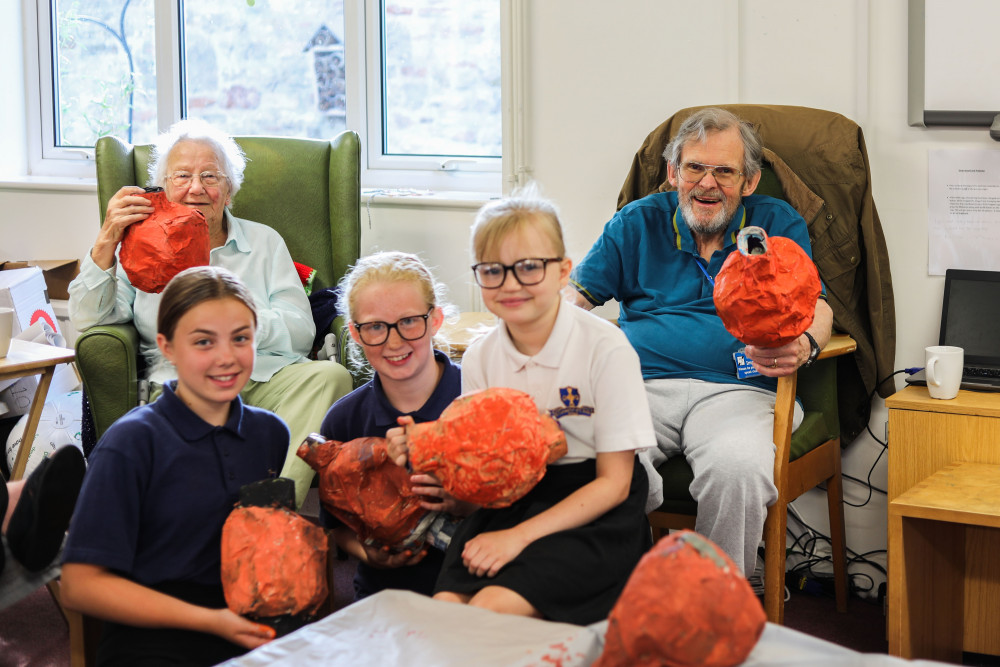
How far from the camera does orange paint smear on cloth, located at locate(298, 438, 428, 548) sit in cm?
165

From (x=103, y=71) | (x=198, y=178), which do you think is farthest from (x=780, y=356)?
(x=103, y=71)

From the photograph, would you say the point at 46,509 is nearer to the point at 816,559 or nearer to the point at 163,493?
the point at 163,493

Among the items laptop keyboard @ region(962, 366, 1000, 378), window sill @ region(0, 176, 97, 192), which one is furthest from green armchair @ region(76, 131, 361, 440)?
laptop keyboard @ region(962, 366, 1000, 378)

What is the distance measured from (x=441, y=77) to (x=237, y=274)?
1.34 metres

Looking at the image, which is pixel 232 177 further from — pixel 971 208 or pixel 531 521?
pixel 971 208

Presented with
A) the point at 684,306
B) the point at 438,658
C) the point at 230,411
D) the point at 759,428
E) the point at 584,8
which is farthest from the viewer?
the point at 584,8

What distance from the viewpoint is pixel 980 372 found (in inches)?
92.6

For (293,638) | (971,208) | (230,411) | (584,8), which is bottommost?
(293,638)

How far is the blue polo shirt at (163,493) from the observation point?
150cm

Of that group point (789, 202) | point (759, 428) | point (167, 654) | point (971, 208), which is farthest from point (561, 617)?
point (971, 208)

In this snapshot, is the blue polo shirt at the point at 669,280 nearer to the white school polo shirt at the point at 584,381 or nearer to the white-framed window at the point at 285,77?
the white school polo shirt at the point at 584,381

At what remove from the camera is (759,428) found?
82.5 inches

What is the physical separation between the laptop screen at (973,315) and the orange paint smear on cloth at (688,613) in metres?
1.65

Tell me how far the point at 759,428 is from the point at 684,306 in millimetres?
404
